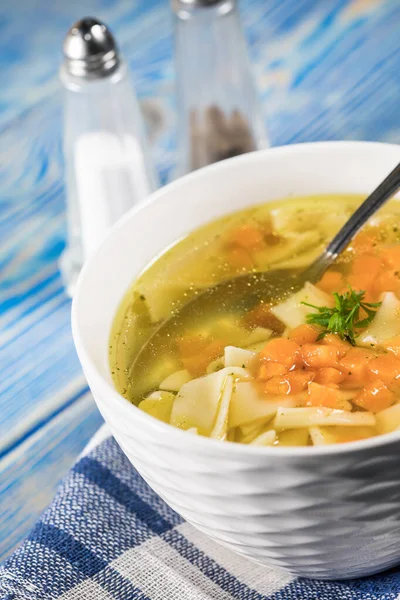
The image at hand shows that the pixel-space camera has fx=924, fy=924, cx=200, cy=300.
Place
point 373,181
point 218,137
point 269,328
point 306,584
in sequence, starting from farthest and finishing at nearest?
point 218,137 → point 373,181 → point 269,328 → point 306,584

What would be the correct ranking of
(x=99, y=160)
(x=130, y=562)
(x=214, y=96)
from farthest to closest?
(x=214, y=96)
(x=99, y=160)
(x=130, y=562)

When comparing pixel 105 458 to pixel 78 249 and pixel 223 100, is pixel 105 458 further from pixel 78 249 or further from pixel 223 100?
pixel 223 100

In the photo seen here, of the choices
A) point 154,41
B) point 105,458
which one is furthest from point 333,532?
point 154,41

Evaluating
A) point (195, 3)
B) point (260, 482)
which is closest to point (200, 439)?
point (260, 482)

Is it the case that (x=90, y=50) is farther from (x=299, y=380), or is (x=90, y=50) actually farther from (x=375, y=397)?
(x=375, y=397)

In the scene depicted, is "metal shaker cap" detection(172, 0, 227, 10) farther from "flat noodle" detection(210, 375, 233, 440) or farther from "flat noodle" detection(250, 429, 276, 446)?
"flat noodle" detection(250, 429, 276, 446)

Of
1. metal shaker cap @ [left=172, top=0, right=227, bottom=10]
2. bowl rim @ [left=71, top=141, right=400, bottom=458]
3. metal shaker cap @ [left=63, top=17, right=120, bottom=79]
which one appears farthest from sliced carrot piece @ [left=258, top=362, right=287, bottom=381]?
metal shaker cap @ [left=172, top=0, right=227, bottom=10]
